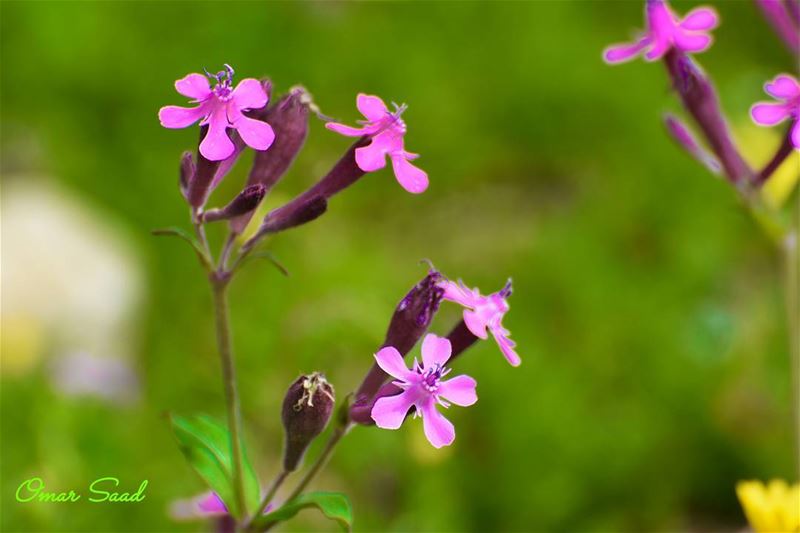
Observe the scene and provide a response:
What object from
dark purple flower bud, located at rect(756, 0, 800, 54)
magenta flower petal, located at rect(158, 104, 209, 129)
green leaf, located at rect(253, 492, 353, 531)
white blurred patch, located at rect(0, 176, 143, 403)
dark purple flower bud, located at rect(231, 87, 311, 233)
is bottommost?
green leaf, located at rect(253, 492, 353, 531)

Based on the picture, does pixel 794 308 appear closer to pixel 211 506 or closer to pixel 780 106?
pixel 780 106

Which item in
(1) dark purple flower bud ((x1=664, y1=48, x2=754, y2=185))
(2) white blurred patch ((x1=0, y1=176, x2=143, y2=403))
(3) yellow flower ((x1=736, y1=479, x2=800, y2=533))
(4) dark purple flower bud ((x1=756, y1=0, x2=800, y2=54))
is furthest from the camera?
(2) white blurred patch ((x1=0, y1=176, x2=143, y2=403))

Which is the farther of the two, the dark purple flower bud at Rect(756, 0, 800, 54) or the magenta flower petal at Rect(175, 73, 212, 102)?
the dark purple flower bud at Rect(756, 0, 800, 54)

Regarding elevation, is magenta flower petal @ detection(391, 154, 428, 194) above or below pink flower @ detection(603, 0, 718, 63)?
below

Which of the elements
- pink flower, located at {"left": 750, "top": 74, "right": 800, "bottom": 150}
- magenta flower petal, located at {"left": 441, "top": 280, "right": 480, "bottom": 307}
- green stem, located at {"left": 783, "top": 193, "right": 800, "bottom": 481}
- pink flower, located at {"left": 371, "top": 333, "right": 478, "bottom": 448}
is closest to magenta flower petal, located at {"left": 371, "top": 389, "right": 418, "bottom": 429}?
pink flower, located at {"left": 371, "top": 333, "right": 478, "bottom": 448}

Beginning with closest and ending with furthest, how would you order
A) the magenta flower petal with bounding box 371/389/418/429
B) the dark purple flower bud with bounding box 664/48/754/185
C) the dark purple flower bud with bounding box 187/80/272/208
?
1. the magenta flower petal with bounding box 371/389/418/429
2. the dark purple flower bud with bounding box 187/80/272/208
3. the dark purple flower bud with bounding box 664/48/754/185

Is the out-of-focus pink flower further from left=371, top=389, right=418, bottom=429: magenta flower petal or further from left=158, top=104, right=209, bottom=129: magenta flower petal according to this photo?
left=158, top=104, right=209, bottom=129: magenta flower petal

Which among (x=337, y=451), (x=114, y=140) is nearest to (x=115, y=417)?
(x=337, y=451)

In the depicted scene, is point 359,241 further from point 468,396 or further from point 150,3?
point 468,396

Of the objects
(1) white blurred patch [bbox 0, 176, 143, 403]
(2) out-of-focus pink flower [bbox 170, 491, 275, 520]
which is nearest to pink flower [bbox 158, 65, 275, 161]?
(2) out-of-focus pink flower [bbox 170, 491, 275, 520]
